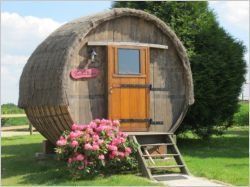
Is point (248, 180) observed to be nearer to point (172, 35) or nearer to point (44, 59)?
point (172, 35)

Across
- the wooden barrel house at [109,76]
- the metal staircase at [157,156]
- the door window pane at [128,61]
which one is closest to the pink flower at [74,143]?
the wooden barrel house at [109,76]

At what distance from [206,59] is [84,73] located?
485 cm

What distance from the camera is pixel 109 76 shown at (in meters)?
11.9

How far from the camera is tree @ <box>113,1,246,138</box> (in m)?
15.3

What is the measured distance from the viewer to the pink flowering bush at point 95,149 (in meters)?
10.2

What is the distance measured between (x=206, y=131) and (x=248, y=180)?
647 cm

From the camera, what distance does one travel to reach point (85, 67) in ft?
38.8

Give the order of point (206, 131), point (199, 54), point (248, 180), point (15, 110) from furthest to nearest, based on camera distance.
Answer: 1. point (15, 110)
2. point (206, 131)
3. point (199, 54)
4. point (248, 180)

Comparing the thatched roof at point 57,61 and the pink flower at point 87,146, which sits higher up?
the thatched roof at point 57,61

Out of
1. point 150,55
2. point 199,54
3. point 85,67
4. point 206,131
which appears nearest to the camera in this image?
point 85,67

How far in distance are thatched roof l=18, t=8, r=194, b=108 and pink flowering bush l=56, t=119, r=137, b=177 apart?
3.31 ft

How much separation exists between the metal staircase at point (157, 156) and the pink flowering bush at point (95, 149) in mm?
395

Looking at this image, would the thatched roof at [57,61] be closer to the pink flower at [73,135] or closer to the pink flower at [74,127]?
the pink flower at [74,127]

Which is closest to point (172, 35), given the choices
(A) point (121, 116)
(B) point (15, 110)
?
(A) point (121, 116)
